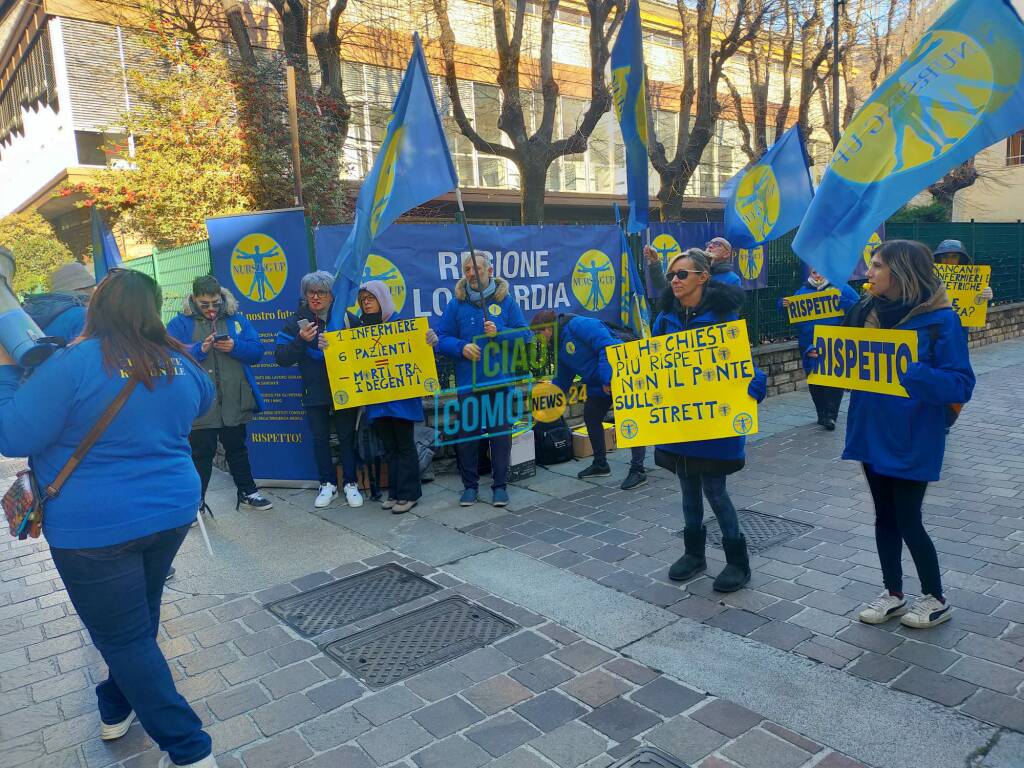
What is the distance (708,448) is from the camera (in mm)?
4293

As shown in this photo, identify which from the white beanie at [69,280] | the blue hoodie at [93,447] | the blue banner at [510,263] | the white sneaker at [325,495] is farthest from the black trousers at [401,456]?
the blue hoodie at [93,447]

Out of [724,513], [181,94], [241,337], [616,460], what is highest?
[181,94]

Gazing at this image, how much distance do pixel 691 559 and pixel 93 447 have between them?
338 centimetres

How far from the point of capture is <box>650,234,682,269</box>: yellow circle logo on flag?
31.7 ft

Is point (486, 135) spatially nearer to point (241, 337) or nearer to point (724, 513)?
point (241, 337)

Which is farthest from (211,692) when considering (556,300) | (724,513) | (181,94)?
(181,94)

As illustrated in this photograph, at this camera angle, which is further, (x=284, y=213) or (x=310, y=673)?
(x=284, y=213)

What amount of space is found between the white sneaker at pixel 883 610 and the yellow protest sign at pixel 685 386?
110 cm

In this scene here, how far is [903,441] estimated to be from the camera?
366 centimetres

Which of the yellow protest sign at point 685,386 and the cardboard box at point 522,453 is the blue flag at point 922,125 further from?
the cardboard box at point 522,453

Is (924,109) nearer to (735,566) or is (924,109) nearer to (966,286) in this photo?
(735,566)

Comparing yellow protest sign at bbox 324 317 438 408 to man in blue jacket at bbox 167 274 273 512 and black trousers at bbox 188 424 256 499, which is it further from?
black trousers at bbox 188 424 256 499

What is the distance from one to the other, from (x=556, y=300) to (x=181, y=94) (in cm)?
646

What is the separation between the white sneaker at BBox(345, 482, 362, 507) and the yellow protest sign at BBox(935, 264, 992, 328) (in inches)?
269
